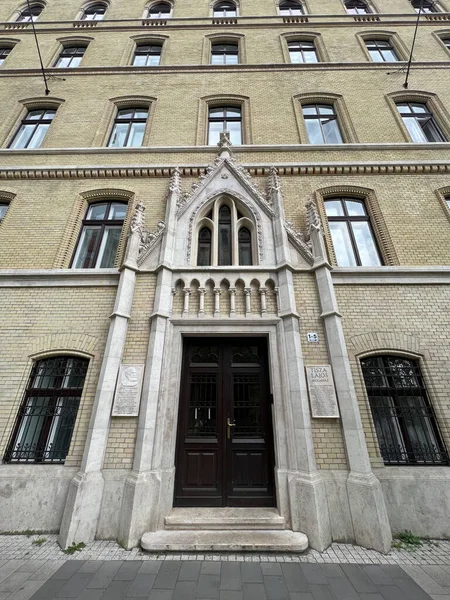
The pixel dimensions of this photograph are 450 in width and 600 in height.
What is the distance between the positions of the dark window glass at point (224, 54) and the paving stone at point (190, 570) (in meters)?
16.6

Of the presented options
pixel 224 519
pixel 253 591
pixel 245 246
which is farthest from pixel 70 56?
pixel 253 591

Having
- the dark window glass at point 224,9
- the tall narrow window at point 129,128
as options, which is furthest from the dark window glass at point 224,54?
the tall narrow window at point 129,128

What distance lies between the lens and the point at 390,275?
6.50 metres

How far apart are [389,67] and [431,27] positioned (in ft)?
17.5

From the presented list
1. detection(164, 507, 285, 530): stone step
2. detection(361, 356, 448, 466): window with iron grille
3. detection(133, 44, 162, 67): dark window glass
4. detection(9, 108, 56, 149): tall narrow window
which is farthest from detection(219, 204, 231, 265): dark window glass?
detection(133, 44, 162, 67): dark window glass

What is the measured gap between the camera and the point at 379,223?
7449 mm

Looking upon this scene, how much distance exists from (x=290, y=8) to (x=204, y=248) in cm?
1707

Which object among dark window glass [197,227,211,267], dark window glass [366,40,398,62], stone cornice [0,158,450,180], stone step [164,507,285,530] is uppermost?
dark window glass [366,40,398,62]

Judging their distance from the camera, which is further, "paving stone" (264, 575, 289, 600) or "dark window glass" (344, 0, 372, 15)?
"dark window glass" (344, 0, 372, 15)

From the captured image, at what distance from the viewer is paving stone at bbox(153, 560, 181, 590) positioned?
11.1ft

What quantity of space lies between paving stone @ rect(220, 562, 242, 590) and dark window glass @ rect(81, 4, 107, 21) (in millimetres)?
23363

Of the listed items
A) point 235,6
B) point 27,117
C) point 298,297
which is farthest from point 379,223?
point 235,6

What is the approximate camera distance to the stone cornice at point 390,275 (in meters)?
6.46

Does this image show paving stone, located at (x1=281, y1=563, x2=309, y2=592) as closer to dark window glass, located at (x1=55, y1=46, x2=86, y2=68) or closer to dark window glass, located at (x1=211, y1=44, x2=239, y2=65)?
dark window glass, located at (x1=211, y1=44, x2=239, y2=65)
